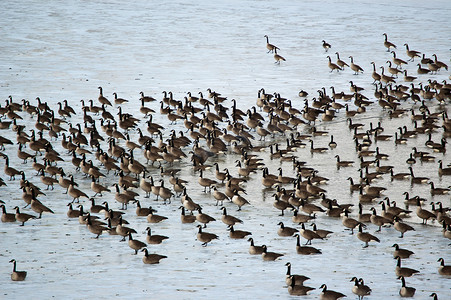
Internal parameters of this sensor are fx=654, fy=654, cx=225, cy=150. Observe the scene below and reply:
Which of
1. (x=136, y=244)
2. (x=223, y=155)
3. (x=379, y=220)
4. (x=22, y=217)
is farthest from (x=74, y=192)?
(x=379, y=220)

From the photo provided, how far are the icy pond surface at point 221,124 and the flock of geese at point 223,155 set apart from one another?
0.16m

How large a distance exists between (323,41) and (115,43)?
424 inches

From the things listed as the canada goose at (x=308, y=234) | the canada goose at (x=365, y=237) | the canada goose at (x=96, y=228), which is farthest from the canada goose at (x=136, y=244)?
the canada goose at (x=365, y=237)

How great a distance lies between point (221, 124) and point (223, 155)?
10.6 feet

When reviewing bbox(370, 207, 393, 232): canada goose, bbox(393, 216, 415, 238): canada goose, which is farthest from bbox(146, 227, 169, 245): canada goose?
bbox(393, 216, 415, 238): canada goose

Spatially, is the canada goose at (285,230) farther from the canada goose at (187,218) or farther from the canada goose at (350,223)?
the canada goose at (187,218)

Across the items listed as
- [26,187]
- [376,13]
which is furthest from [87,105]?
[376,13]

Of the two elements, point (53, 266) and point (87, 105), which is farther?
point (87, 105)

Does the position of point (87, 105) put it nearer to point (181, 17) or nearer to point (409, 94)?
point (409, 94)

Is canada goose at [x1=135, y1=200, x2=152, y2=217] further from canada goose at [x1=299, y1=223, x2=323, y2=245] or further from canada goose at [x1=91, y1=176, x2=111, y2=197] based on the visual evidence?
canada goose at [x1=299, y1=223, x2=323, y2=245]

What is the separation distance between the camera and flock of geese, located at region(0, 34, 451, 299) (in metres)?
13.6

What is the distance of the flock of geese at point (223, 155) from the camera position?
13.6 m

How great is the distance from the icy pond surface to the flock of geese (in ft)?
0.52

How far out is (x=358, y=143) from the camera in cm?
2023
